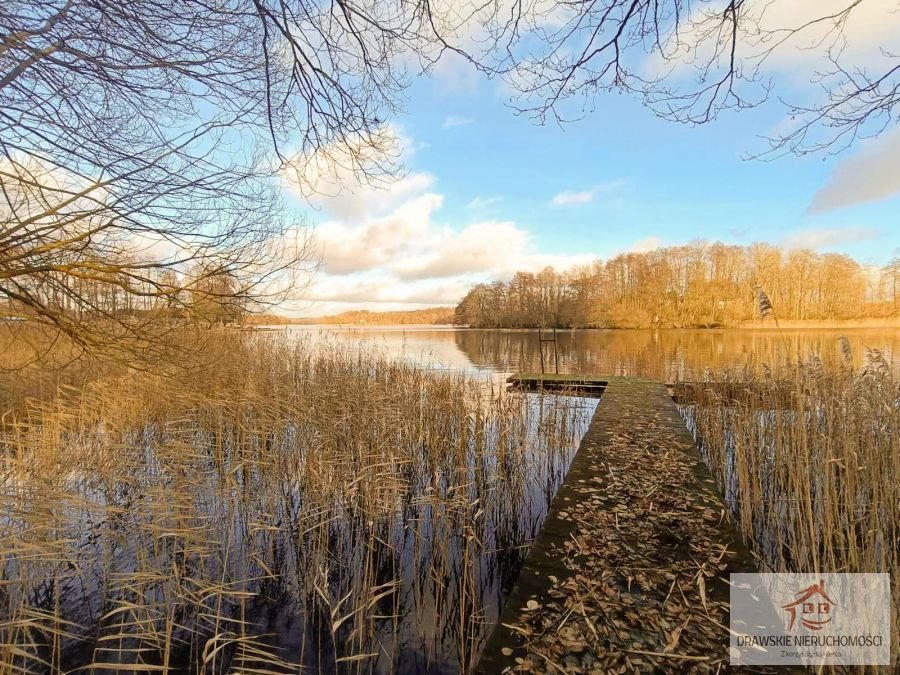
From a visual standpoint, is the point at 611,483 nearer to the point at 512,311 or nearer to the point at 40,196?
the point at 40,196

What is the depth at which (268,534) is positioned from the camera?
378 cm

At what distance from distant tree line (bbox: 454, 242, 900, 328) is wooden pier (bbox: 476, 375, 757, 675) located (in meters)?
31.0

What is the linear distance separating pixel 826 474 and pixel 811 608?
732mm

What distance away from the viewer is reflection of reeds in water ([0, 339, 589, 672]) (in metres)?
2.45

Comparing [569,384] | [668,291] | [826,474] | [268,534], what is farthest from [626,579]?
[668,291]

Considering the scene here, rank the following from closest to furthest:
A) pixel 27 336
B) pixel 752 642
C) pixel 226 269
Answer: pixel 752 642 → pixel 226 269 → pixel 27 336

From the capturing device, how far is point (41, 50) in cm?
217

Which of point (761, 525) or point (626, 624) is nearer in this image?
point (626, 624)

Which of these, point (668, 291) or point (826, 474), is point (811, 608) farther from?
point (668, 291)

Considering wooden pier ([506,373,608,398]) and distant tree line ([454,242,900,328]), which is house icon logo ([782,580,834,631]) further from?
distant tree line ([454,242,900,328])

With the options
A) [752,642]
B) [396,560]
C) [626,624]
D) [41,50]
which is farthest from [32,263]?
[752,642]

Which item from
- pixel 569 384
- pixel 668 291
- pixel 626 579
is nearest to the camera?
pixel 626 579

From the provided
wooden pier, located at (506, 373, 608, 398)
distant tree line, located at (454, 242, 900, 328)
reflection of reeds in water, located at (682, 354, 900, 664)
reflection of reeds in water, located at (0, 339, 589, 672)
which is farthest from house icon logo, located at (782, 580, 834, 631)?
distant tree line, located at (454, 242, 900, 328)

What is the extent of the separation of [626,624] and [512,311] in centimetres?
5558
